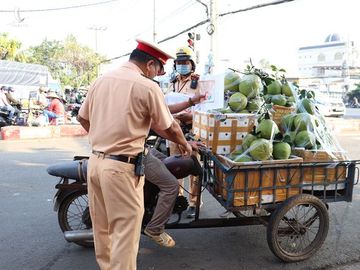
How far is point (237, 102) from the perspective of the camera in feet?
10.8

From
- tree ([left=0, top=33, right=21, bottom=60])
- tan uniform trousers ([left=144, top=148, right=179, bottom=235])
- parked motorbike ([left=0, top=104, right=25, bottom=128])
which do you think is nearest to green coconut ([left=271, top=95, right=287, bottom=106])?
tan uniform trousers ([left=144, top=148, right=179, bottom=235])

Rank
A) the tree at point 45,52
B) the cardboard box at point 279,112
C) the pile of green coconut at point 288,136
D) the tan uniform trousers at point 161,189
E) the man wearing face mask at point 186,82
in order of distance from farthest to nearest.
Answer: the tree at point 45,52 < the man wearing face mask at point 186,82 < the cardboard box at point 279,112 < the pile of green coconut at point 288,136 < the tan uniform trousers at point 161,189

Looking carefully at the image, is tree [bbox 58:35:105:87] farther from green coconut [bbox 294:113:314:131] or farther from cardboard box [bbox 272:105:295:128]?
green coconut [bbox 294:113:314:131]

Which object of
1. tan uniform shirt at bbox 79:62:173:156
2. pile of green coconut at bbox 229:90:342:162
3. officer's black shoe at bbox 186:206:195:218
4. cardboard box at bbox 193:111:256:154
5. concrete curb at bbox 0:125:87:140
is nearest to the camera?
tan uniform shirt at bbox 79:62:173:156

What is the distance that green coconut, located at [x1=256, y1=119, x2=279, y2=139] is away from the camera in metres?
3.16

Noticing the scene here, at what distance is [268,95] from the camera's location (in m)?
3.67

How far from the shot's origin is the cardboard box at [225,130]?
3.21m

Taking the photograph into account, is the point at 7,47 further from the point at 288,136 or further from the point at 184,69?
the point at 288,136

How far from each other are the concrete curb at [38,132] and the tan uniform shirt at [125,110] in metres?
8.11

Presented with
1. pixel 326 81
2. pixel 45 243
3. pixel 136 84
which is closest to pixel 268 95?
pixel 136 84

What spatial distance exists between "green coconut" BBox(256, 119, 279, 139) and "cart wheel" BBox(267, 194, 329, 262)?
0.54m

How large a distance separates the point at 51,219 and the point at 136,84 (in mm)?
2641

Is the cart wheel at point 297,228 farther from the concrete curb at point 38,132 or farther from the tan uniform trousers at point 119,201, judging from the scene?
the concrete curb at point 38,132

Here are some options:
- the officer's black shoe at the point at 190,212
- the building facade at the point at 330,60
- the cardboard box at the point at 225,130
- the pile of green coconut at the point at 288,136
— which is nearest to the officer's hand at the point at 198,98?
the cardboard box at the point at 225,130
